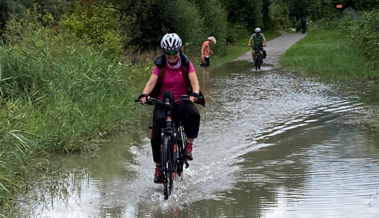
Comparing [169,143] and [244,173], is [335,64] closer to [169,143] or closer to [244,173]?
[244,173]

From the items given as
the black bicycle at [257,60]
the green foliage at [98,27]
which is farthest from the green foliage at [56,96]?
the black bicycle at [257,60]

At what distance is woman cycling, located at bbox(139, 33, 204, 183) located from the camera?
22.1ft

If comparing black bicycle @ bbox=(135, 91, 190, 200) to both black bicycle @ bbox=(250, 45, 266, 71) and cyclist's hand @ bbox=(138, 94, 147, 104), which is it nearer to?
cyclist's hand @ bbox=(138, 94, 147, 104)

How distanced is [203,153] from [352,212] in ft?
11.2

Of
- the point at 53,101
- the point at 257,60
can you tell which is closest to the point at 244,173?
the point at 53,101

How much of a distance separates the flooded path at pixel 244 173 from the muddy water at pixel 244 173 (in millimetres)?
12

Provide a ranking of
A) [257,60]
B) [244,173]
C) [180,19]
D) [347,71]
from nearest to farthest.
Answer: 1. [244,173]
2. [347,71]
3. [257,60]
4. [180,19]

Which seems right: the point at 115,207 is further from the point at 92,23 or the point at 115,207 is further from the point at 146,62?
the point at 146,62

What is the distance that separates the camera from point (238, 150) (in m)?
9.01

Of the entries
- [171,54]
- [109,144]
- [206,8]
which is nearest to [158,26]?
[206,8]

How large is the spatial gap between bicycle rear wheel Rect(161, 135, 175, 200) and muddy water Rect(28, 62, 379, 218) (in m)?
0.16

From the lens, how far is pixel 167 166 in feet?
21.8

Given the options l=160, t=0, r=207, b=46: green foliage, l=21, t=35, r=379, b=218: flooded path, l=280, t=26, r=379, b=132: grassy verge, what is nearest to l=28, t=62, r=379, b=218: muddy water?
l=21, t=35, r=379, b=218: flooded path

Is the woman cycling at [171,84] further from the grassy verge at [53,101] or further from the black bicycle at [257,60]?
the black bicycle at [257,60]
